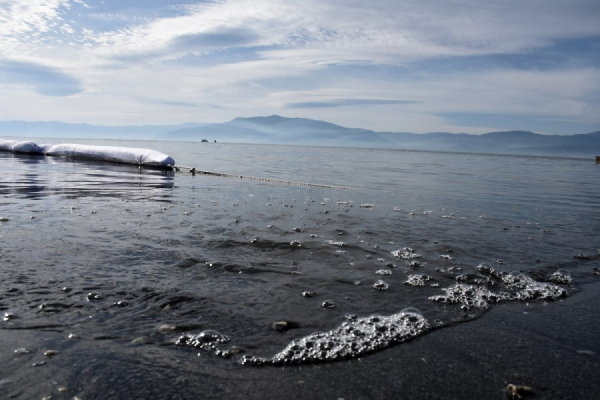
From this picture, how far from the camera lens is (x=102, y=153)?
112 ft

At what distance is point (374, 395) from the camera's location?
126 inches

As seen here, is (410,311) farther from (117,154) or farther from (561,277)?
(117,154)

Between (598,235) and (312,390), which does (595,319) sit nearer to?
(312,390)

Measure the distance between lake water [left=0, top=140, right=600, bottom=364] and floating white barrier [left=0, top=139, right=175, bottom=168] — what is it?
54.9ft

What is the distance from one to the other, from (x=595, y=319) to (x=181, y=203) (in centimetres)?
1096

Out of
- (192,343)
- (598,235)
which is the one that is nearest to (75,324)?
(192,343)

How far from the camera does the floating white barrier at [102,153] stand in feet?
95.0

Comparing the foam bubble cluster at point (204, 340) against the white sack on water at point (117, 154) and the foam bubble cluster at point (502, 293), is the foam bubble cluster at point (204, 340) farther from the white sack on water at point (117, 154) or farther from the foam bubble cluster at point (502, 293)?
the white sack on water at point (117, 154)

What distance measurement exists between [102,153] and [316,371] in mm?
35032

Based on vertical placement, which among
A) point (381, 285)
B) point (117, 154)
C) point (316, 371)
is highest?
point (117, 154)

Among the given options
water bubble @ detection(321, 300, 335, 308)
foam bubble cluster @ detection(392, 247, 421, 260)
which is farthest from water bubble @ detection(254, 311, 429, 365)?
foam bubble cluster @ detection(392, 247, 421, 260)

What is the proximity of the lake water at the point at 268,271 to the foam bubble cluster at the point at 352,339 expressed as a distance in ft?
0.06

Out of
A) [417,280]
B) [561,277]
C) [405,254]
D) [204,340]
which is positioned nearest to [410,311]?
Answer: [417,280]

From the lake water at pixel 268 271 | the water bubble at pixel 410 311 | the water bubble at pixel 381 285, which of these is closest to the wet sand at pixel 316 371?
the lake water at pixel 268 271
